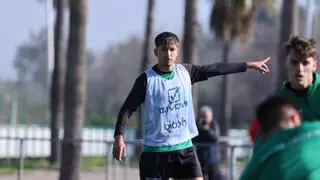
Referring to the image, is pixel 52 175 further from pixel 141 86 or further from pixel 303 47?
pixel 303 47

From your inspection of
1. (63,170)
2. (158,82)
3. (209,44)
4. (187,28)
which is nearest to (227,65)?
(158,82)

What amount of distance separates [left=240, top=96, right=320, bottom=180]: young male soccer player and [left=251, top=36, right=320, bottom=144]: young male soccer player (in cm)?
217

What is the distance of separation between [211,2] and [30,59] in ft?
224

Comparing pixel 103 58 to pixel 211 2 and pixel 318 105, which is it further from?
pixel 318 105

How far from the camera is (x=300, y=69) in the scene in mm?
7375

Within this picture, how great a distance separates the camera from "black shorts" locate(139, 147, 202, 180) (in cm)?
978

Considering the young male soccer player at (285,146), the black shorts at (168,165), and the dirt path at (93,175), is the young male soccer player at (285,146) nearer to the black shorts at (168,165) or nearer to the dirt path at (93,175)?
the black shorts at (168,165)

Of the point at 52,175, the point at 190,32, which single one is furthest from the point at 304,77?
the point at 190,32

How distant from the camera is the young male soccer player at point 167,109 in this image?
9617 millimetres

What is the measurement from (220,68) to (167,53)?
53 centimetres

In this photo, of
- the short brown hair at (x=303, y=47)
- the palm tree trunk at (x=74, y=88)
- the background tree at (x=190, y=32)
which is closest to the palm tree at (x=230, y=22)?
the background tree at (x=190, y=32)

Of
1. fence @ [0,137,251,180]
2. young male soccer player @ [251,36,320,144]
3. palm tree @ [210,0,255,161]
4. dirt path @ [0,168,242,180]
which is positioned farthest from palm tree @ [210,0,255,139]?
young male soccer player @ [251,36,320,144]

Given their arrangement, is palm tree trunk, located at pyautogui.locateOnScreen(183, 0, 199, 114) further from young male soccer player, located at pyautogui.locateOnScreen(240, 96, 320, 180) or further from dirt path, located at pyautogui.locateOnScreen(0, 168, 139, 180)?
young male soccer player, located at pyautogui.locateOnScreen(240, 96, 320, 180)

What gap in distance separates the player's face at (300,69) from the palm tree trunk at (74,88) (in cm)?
1202
